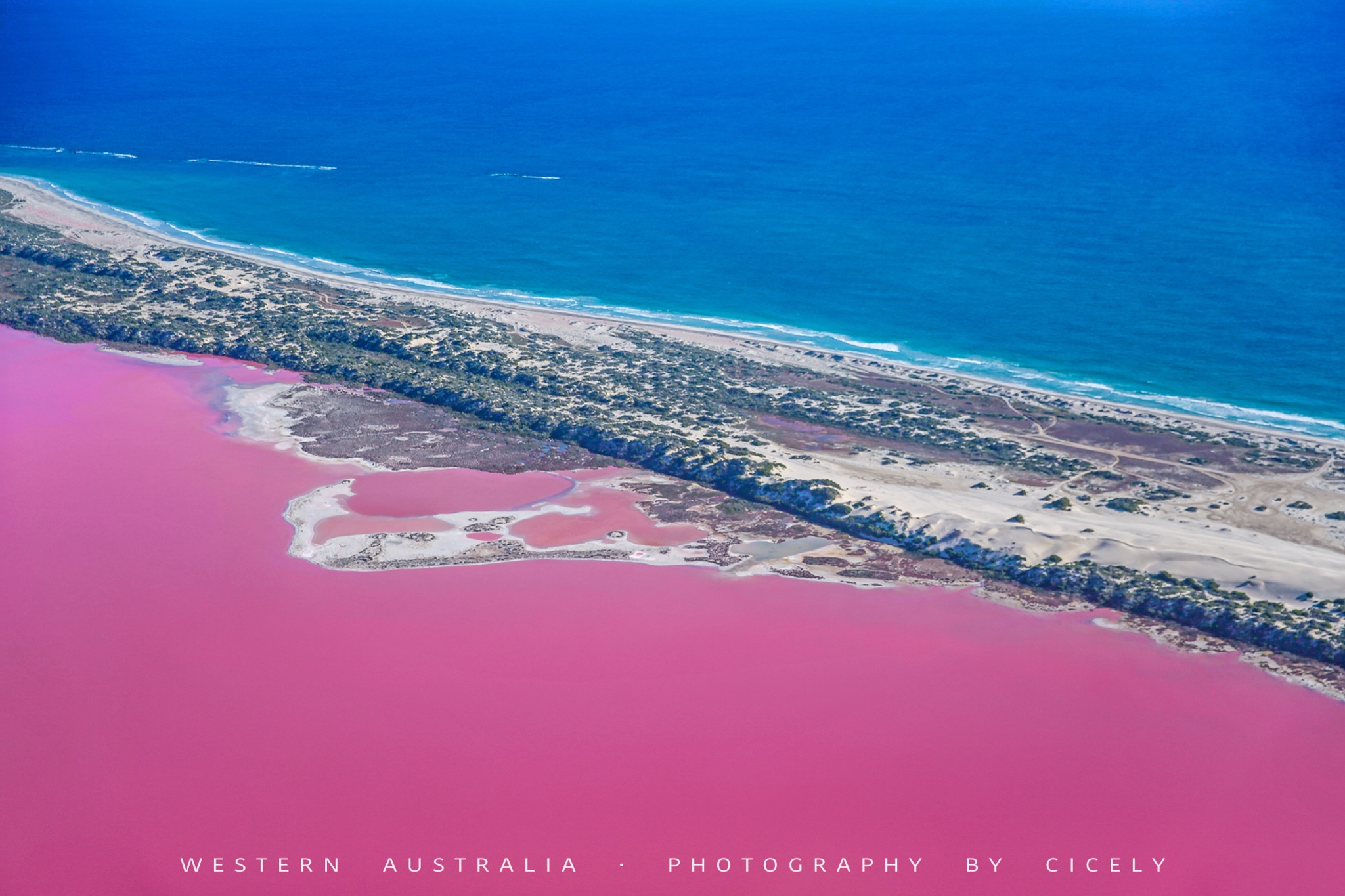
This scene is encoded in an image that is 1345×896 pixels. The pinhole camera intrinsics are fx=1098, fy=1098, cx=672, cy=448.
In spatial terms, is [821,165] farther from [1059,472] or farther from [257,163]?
[1059,472]

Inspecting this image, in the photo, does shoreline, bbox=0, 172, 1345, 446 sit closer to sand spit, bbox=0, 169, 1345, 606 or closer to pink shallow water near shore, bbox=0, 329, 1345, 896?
sand spit, bbox=0, 169, 1345, 606

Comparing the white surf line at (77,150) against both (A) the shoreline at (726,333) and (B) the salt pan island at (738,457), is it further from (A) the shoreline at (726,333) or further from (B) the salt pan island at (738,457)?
(B) the salt pan island at (738,457)

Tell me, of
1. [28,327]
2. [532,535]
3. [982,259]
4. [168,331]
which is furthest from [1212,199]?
[28,327]

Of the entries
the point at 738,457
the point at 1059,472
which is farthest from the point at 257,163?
the point at 1059,472

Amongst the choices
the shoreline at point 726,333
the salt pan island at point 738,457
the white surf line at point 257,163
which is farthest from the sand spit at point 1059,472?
the white surf line at point 257,163

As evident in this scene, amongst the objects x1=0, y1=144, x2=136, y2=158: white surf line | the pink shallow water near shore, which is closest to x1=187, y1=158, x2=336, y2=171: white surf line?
x1=0, y1=144, x2=136, y2=158: white surf line

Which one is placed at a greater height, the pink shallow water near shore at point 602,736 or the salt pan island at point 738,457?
the salt pan island at point 738,457
